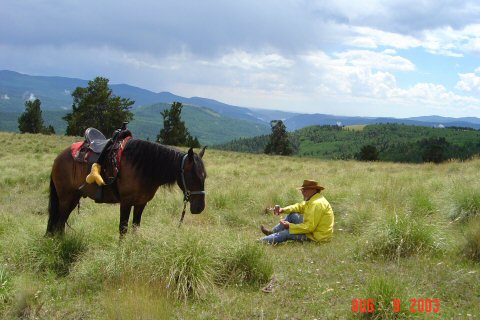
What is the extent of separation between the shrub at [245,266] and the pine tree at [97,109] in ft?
166

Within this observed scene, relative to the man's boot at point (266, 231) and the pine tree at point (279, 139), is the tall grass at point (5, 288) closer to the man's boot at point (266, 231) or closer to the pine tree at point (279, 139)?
the man's boot at point (266, 231)

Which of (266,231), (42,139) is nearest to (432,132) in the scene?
(42,139)

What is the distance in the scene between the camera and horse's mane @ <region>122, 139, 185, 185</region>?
671 cm

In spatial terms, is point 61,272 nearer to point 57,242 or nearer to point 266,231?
point 57,242

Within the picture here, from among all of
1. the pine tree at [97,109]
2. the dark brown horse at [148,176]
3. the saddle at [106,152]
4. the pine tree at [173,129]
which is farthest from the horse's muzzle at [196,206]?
the pine tree at [173,129]

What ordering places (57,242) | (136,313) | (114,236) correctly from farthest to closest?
(114,236), (57,242), (136,313)

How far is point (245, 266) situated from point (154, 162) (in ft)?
8.04

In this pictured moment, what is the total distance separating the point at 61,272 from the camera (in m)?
6.20

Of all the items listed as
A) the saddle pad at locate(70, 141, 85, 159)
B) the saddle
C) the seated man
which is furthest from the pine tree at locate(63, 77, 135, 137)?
the seated man

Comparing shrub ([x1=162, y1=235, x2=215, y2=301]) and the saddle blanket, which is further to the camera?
the saddle blanket

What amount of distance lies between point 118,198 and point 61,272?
1492 mm

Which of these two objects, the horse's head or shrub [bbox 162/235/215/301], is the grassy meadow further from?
the horse's head

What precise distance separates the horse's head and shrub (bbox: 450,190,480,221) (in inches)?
204

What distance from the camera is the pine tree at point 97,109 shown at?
174 ft
